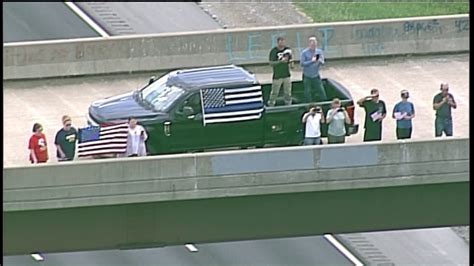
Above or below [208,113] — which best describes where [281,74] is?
above

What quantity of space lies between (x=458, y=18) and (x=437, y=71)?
2121 mm

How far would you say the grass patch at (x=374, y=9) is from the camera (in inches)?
1992

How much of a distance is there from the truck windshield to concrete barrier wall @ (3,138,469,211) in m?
3.14

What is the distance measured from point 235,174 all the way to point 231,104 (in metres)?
2.68

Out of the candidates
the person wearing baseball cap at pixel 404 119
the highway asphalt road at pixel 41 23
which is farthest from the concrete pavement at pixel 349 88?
the highway asphalt road at pixel 41 23

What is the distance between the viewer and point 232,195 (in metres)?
30.0

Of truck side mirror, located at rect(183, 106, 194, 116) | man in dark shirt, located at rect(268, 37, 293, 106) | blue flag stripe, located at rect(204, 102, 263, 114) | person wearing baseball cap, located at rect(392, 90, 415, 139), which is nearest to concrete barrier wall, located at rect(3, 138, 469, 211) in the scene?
person wearing baseball cap, located at rect(392, 90, 415, 139)

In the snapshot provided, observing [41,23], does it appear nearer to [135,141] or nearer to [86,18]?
[86,18]

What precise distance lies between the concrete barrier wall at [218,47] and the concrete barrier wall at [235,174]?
7.66m

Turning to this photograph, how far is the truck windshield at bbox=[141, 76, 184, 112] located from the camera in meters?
32.7

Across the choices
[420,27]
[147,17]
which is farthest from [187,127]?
[147,17]

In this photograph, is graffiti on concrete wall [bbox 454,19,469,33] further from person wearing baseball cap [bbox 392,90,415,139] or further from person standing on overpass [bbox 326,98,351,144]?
person standing on overpass [bbox 326,98,351,144]

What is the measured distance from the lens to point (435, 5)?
2045 inches

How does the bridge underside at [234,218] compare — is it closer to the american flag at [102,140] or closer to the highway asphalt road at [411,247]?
the american flag at [102,140]
